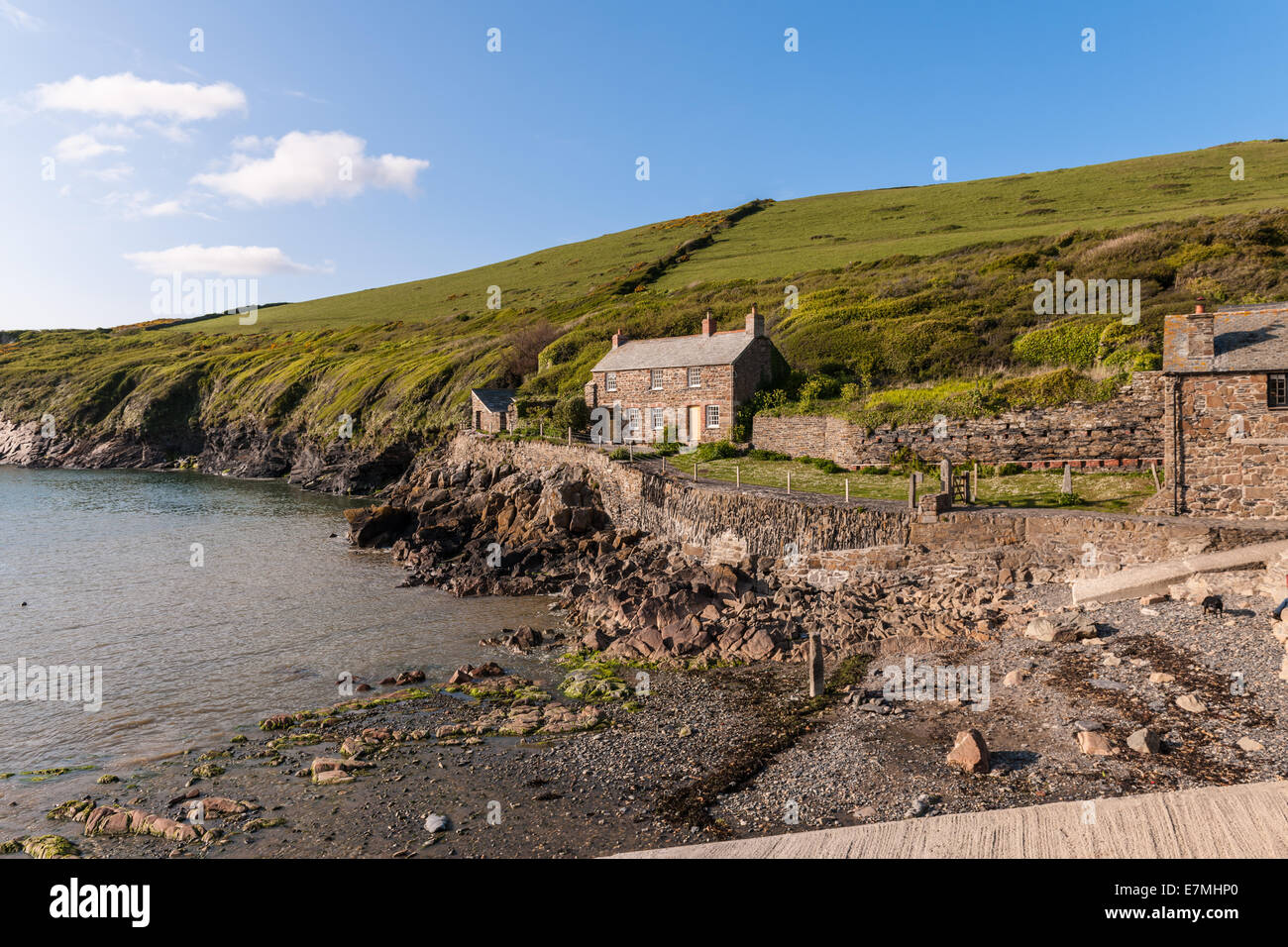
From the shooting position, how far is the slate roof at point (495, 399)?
192 ft

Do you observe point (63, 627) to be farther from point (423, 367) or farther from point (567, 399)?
point (423, 367)

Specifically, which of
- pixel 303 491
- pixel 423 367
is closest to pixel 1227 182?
pixel 423 367

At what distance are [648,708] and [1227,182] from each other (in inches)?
3756

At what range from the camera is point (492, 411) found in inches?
2286

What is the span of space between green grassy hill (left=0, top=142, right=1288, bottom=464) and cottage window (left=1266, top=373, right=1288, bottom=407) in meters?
9.49

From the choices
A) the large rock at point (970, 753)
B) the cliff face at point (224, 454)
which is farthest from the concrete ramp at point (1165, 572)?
the cliff face at point (224, 454)

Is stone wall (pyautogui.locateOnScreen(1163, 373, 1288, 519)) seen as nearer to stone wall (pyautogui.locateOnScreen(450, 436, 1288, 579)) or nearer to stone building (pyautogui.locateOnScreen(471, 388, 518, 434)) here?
stone wall (pyautogui.locateOnScreen(450, 436, 1288, 579))

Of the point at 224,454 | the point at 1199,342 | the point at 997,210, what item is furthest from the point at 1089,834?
the point at 997,210

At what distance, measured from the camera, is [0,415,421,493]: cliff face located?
67938 mm

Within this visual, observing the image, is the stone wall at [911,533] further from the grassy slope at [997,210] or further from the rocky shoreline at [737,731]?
the grassy slope at [997,210]

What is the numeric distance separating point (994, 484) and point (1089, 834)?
73.6 feet

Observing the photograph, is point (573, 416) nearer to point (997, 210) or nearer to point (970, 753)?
point (970, 753)

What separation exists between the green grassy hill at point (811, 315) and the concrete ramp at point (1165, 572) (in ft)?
43.6
